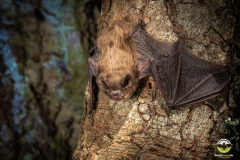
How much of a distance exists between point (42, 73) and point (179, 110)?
2552 millimetres

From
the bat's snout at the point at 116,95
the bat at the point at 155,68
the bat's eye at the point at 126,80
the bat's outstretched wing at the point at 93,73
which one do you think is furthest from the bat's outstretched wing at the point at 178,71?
the bat's outstretched wing at the point at 93,73

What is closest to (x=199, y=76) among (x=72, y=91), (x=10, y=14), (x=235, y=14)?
(x=235, y=14)

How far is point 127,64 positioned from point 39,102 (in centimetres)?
213

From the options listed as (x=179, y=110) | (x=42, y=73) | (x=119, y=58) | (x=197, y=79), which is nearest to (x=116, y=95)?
(x=119, y=58)

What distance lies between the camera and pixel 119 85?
1.93 metres

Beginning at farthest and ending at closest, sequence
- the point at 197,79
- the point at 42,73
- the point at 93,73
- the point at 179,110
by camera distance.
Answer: the point at 42,73 → the point at 93,73 → the point at 197,79 → the point at 179,110

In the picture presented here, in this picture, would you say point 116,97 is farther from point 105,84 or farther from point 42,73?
point 42,73

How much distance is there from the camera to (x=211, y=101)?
1.79 m

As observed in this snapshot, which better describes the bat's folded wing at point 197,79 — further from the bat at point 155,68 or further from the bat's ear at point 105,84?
the bat's ear at point 105,84

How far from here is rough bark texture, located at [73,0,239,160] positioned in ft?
5.60

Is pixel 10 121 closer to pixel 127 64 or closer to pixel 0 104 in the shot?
pixel 0 104

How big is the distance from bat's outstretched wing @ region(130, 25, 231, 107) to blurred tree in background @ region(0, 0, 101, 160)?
5.38 ft

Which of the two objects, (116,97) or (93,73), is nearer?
(116,97)

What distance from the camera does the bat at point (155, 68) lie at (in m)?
1.82
